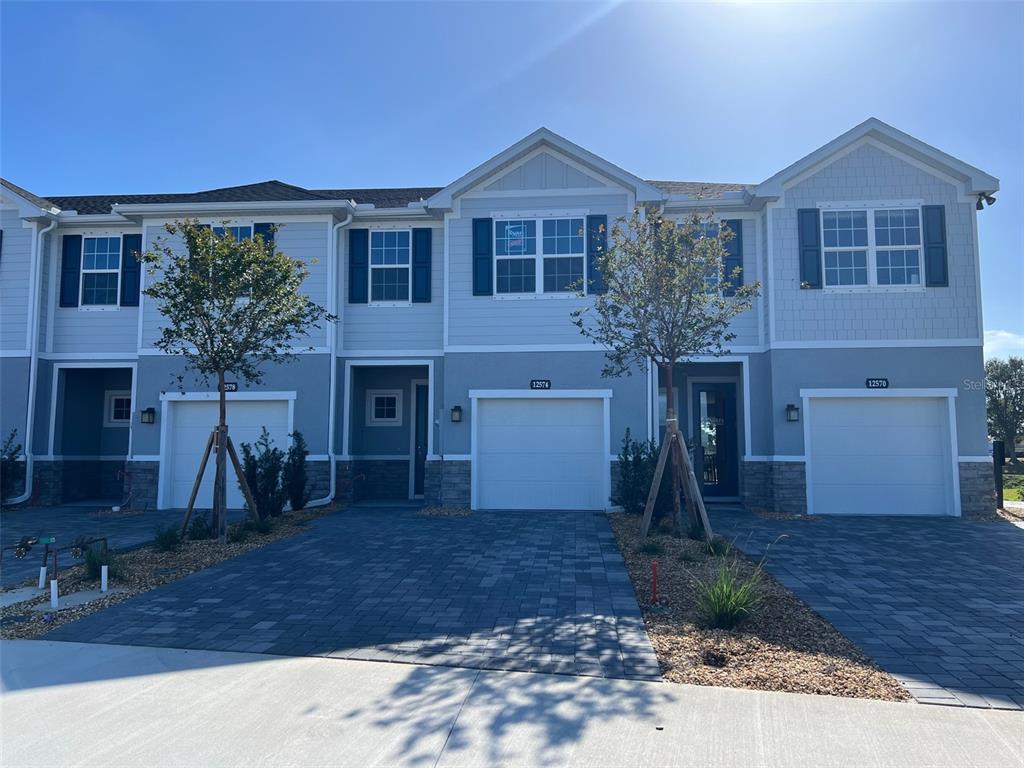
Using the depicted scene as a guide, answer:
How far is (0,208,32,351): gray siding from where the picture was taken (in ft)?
47.1

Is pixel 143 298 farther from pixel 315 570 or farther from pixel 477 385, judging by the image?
pixel 315 570

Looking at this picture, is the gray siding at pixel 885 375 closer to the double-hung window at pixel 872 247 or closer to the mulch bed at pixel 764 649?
the double-hung window at pixel 872 247

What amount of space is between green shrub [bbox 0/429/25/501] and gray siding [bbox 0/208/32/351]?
6.77 feet

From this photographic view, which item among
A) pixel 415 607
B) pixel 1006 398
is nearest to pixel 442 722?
pixel 415 607

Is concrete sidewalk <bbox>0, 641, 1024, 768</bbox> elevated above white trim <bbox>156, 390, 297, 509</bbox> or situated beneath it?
situated beneath

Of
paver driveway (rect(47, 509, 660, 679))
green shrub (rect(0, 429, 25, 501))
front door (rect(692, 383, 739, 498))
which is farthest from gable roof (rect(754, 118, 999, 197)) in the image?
green shrub (rect(0, 429, 25, 501))

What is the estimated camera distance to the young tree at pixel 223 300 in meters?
9.13

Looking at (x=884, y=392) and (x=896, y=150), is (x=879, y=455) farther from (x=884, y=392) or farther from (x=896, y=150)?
(x=896, y=150)

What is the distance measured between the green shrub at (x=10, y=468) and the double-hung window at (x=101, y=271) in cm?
335

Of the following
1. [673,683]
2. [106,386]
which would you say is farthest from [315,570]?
[106,386]

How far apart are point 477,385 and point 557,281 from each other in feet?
8.64

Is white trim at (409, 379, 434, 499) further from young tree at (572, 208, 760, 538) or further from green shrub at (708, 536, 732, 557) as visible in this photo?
green shrub at (708, 536, 732, 557)

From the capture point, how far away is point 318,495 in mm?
13469

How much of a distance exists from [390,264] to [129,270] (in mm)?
5807
